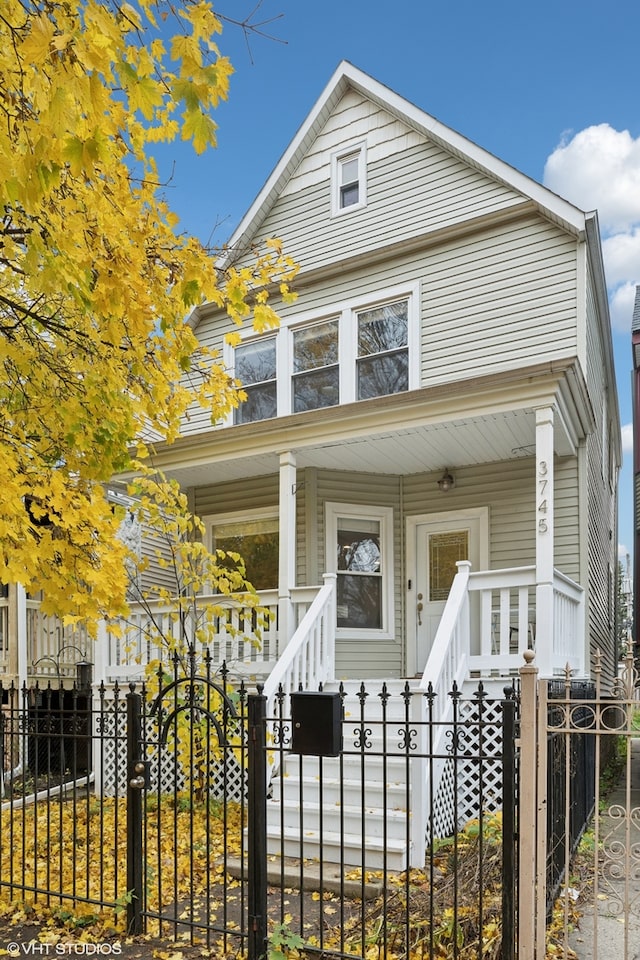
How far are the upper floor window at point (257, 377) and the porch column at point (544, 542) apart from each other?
429cm

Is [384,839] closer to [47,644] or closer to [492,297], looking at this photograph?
[492,297]

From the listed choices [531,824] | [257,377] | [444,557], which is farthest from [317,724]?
[257,377]

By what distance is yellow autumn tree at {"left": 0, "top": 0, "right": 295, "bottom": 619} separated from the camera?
8.78 ft

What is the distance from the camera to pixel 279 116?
12.7 meters

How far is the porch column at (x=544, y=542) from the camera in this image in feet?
21.6

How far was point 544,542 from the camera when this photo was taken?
6.83 meters

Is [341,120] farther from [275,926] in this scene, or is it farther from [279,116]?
[275,926]

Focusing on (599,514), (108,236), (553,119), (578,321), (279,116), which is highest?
(553,119)

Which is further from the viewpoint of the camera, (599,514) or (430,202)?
(599,514)

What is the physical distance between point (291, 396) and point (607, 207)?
51214 mm

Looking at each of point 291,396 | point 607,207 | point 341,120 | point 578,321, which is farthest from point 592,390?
point 607,207

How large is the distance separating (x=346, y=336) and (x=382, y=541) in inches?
111

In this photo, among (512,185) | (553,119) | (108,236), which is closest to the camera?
(108,236)

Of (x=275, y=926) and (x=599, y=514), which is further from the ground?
(x=599, y=514)
